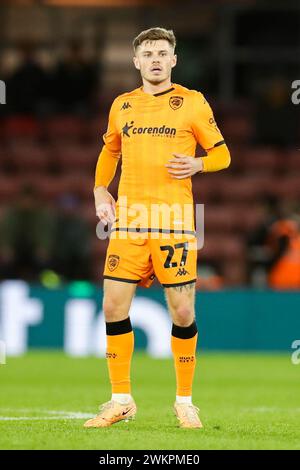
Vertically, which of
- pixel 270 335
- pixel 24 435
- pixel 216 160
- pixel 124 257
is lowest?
pixel 270 335

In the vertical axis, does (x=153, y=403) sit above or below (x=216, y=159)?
below

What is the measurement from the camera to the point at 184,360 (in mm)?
6836

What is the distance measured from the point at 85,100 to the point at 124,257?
12.2 meters

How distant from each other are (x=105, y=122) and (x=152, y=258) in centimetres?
1219

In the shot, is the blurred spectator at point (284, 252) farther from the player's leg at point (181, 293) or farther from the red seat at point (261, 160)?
the player's leg at point (181, 293)

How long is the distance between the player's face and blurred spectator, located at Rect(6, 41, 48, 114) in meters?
11.4

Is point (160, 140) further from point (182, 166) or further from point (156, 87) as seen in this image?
point (156, 87)

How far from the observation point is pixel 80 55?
1820 cm

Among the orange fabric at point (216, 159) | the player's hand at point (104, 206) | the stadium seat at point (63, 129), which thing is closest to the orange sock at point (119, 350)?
the player's hand at point (104, 206)

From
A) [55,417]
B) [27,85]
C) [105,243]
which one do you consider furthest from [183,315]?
[27,85]

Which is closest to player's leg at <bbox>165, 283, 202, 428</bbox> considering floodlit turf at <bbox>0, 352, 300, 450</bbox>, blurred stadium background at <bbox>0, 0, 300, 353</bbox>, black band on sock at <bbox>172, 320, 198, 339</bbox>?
black band on sock at <bbox>172, 320, 198, 339</bbox>
